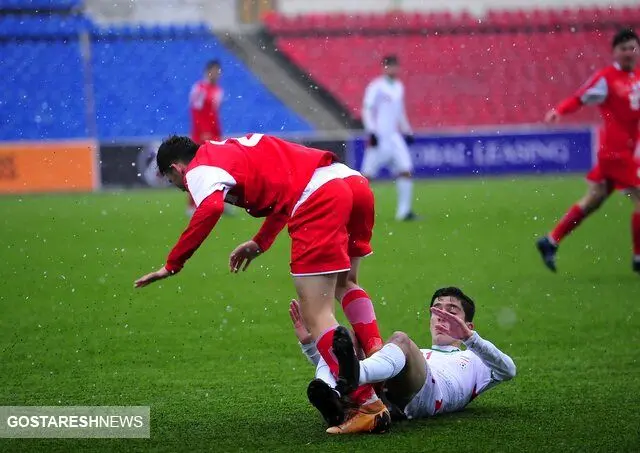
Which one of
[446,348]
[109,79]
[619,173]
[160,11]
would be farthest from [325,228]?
[160,11]

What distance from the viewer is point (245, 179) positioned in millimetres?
5301

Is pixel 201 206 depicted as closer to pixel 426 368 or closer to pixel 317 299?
pixel 317 299

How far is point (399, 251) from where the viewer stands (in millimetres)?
12633

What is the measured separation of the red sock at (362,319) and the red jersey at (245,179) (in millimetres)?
544

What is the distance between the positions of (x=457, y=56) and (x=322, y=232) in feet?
71.5

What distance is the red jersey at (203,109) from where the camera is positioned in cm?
1694

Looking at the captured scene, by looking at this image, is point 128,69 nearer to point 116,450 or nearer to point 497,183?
point 497,183

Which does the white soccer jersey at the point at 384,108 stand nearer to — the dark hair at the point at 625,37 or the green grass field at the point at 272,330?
the green grass field at the point at 272,330

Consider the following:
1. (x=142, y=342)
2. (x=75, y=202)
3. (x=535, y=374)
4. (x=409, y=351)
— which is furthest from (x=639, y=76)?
(x=75, y=202)

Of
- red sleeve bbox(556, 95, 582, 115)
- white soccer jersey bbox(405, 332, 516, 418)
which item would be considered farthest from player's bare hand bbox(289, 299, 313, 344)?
red sleeve bbox(556, 95, 582, 115)

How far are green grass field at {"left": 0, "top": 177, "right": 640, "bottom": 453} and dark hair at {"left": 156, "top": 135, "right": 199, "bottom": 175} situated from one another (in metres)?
1.28

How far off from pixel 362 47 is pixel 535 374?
20452 mm

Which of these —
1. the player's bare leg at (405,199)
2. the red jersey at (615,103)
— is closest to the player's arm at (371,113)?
the player's bare leg at (405,199)

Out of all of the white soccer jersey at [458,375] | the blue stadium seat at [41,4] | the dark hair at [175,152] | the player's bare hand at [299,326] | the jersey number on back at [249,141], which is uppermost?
the blue stadium seat at [41,4]
